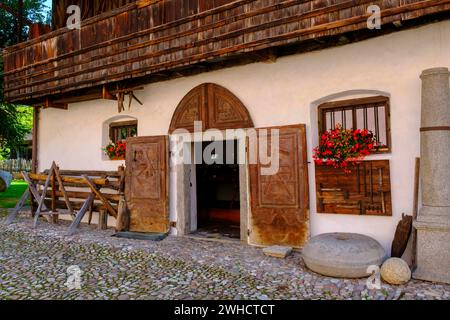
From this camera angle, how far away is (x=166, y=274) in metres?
4.88

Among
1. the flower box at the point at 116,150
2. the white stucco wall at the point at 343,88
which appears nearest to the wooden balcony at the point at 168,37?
the white stucco wall at the point at 343,88

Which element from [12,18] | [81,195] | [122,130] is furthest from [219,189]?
[12,18]

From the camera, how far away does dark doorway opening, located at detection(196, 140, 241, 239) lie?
9653mm

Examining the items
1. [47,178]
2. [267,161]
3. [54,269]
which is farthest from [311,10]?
[47,178]

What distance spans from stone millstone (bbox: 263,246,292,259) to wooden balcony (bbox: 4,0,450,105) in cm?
355

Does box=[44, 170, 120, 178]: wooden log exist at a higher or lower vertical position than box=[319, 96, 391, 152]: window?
lower

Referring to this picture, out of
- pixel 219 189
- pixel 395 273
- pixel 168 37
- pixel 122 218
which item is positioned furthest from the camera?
pixel 219 189

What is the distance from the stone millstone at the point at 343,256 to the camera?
179 inches

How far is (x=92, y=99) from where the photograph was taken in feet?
29.8

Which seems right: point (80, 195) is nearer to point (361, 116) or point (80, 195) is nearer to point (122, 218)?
point (122, 218)

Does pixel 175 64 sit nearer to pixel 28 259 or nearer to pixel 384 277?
pixel 28 259

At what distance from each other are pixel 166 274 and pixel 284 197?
101 inches

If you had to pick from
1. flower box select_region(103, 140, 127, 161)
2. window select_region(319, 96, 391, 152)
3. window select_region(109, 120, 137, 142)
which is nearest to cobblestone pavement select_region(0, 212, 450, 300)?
flower box select_region(103, 140, 127, 161)

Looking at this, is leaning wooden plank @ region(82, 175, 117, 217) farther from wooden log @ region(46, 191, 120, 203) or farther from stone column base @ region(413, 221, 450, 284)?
stone column base @ region(413, 221, 450, 284)
